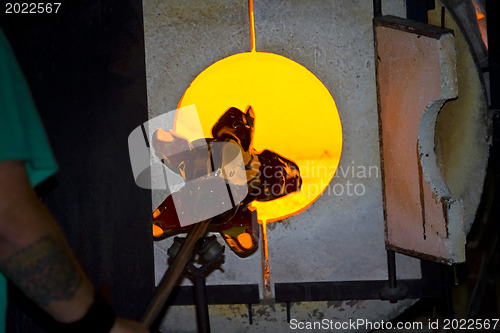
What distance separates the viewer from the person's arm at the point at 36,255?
2.60 feet

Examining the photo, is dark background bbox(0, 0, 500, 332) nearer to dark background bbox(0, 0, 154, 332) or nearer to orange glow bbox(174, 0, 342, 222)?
dark background bbox(0, 0, 154, 332)

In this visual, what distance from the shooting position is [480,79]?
180 cm

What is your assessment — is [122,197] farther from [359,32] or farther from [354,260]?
[359,32]

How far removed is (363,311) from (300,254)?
0.99ft

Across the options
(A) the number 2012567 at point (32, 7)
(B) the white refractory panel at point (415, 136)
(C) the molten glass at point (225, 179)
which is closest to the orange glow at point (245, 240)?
(C) the molten glass at point (225, 179)

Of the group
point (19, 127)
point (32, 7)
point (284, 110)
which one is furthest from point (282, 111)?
point (19, 127)

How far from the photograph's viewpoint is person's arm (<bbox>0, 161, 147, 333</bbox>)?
791 mm

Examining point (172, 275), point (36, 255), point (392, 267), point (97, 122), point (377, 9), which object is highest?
point (377, 9)

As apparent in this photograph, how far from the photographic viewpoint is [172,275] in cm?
120

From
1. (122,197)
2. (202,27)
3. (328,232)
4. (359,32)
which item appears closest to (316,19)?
(359,32)

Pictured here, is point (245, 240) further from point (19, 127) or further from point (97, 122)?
point (19, 127)

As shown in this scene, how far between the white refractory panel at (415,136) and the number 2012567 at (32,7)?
104 centimetres

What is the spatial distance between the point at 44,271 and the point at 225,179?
622mm

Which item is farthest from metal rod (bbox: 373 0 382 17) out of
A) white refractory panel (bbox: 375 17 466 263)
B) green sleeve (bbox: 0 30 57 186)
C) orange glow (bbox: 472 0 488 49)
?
green sleeve (bbox: 0 30 57 186)
